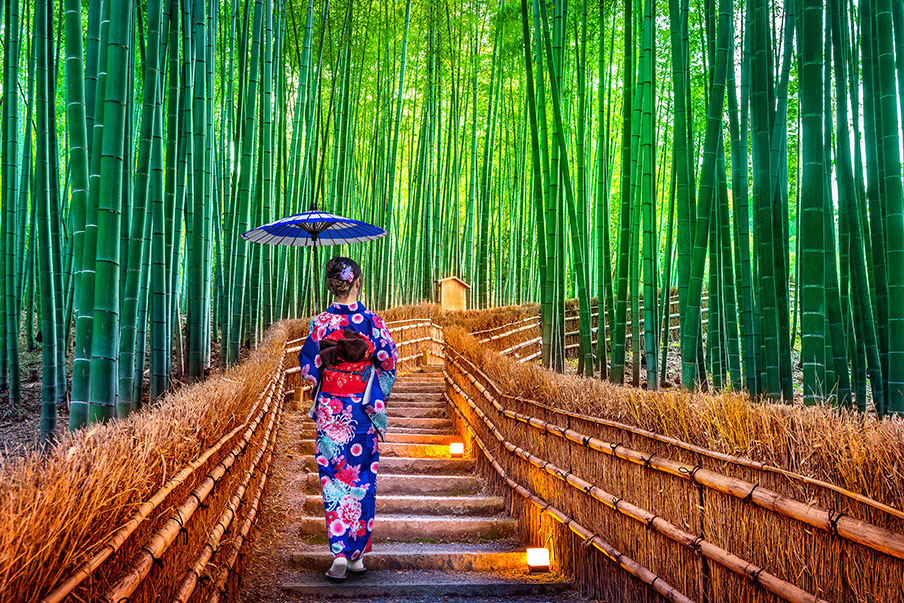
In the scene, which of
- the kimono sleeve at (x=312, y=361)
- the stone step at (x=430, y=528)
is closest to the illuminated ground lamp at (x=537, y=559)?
the stone step at (x=430, y=528)

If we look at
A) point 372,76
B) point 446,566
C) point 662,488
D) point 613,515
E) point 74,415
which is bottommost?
point 446,566

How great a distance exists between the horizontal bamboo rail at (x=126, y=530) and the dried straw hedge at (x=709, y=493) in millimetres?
1222

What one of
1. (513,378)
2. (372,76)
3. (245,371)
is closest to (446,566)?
(513,378)

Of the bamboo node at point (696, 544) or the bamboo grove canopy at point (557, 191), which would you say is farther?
the bamboo grove canopy at point (557, 191)

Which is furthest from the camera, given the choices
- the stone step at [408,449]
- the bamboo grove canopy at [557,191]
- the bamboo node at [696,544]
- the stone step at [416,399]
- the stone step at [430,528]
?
the stone step at [416,399]

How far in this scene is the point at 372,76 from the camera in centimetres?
936

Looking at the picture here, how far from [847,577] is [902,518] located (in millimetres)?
207

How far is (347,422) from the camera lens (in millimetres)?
2615

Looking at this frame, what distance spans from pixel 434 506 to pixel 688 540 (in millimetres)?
1621

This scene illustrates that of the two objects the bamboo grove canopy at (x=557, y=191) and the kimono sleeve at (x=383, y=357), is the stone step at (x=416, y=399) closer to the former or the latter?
the bamboo grove canopy at (x=557, y=191)

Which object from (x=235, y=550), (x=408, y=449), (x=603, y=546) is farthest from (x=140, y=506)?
(x=408, y=449)

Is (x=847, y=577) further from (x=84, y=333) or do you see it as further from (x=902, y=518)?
(x=84, y=333)

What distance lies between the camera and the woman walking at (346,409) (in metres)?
2.56

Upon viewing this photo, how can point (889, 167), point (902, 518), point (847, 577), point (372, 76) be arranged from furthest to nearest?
point (372, 76) → point (889, 167) → point (847, 577) → point (902, 518)
